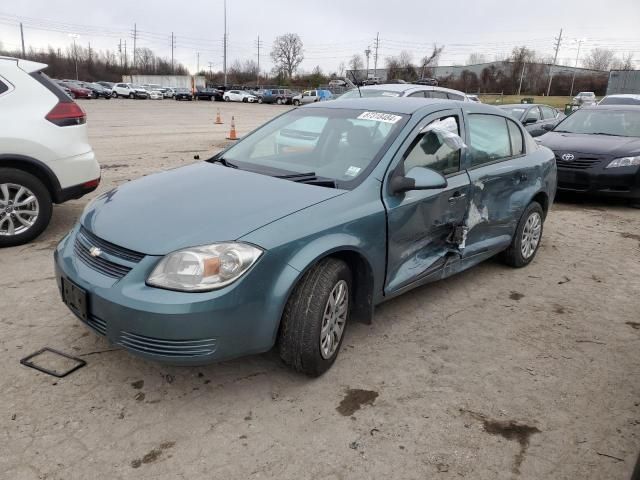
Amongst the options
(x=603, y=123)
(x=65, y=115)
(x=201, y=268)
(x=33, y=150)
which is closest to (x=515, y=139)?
(x=201, y=268)

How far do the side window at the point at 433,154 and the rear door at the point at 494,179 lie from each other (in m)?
0.18

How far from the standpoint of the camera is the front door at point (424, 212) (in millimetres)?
3420

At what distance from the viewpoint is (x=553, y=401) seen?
118 inches

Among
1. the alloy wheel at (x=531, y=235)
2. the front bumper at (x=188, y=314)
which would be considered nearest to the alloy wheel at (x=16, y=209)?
the front bumper at (x=188, y=314)

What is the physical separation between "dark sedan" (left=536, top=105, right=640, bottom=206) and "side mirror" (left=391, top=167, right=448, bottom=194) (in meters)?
5.64

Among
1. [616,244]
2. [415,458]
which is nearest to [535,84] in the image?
[616,244]

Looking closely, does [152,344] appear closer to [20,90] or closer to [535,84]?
[20,90]

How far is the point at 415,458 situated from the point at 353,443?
301mm

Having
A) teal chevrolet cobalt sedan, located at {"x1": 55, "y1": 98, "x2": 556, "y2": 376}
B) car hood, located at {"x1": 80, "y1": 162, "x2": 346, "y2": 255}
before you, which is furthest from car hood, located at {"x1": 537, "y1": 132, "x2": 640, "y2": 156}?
car hood, located at {"x1": 80, "y1": 162, "x2": 346, "y2": 255}

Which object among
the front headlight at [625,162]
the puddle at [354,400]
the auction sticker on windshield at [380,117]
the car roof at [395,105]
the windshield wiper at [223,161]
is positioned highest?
the car roof at [395,105]

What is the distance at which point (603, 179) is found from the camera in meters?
7.85

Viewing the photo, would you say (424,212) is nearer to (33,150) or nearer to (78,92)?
(33,150)

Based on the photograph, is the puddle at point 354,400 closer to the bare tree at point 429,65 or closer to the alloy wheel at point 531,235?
the alloy wheel at point 531,235

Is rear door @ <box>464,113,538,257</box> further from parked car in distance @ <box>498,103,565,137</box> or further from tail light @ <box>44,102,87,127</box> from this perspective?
parked car in distance @ <box>498,103,565,137</box>
